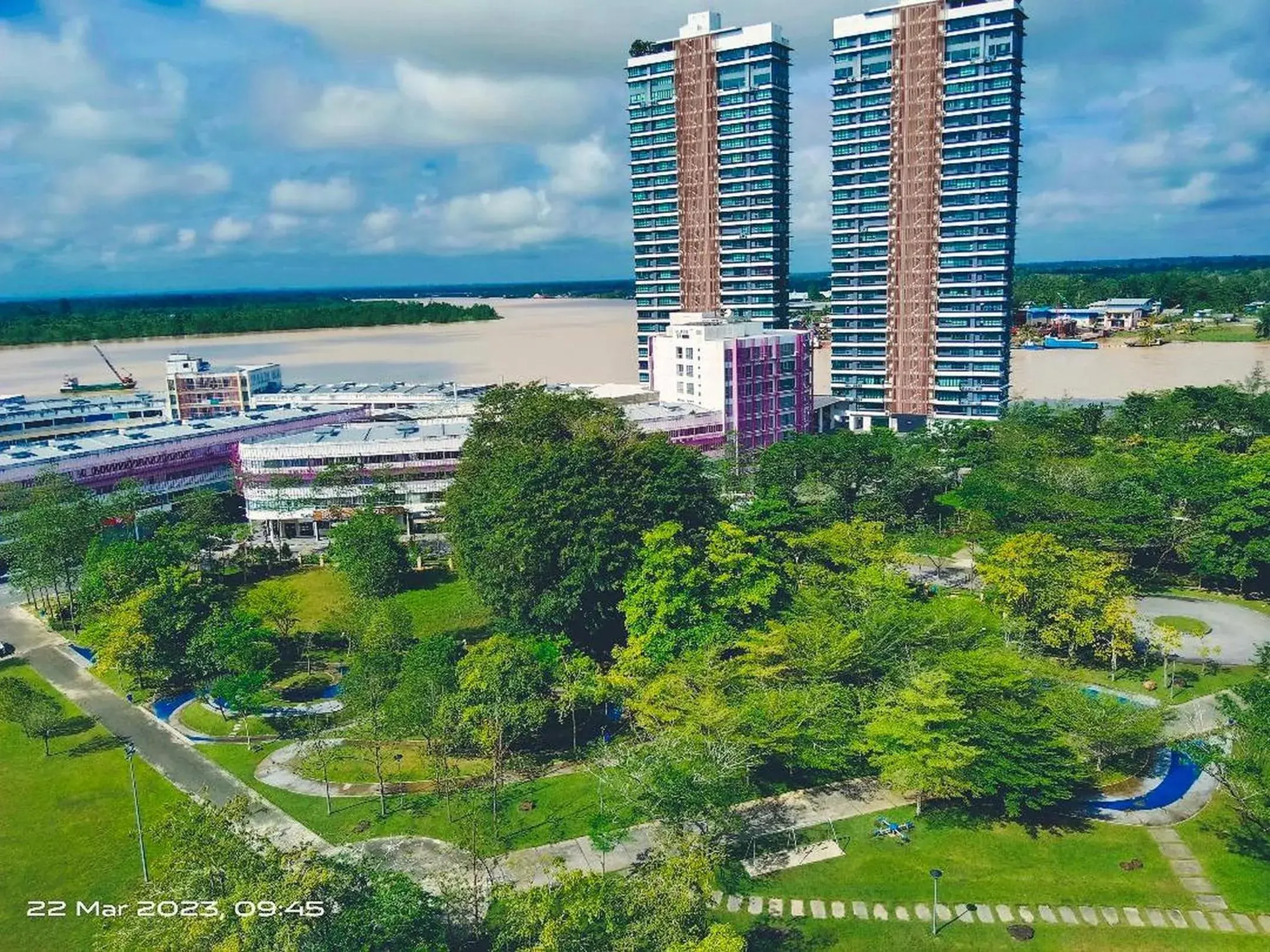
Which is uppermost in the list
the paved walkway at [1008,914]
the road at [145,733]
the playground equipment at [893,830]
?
the road at [145,733]

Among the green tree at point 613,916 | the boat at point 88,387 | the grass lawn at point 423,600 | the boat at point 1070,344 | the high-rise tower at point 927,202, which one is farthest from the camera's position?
the boat at point 1070,344

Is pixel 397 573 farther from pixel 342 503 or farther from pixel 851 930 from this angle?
pixel 851 930

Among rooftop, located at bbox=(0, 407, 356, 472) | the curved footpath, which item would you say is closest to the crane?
rooftop, located at bbox=(0, 407, 356, 472)

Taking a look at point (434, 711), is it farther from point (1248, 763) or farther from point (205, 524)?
point (205, 524)

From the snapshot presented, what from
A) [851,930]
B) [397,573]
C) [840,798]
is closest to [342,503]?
[397,573]

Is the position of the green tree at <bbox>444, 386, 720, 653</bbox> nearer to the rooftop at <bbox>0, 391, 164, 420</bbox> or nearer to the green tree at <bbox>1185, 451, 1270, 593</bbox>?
the green tree at <bbox>1185, 451, 1270, 593</bbox>

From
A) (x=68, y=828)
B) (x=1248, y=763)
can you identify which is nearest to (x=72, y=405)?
(x=68, y=828)

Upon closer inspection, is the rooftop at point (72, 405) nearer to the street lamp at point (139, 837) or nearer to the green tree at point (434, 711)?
the street lamp at point (139, 837)

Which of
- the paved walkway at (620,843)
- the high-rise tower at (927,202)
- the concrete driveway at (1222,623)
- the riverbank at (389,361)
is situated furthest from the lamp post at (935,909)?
the riverbank at (389,361)
